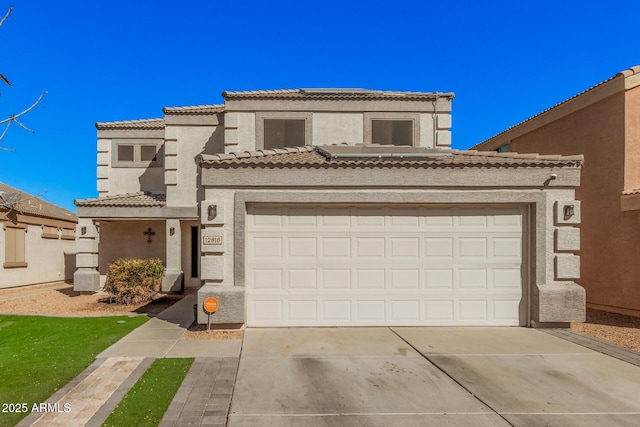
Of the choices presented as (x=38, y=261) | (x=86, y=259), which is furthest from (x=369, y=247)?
(x=38, y=261)

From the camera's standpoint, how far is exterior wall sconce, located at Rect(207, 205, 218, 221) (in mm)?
8008

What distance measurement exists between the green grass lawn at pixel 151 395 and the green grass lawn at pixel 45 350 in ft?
3.42

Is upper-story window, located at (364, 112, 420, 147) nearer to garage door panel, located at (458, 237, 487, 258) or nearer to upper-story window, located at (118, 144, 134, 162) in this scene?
garage door panel, located at (458, 237, 487, 258)

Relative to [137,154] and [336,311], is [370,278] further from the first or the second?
[137,154]

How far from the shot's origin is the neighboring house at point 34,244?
15258mm

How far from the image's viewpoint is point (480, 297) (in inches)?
333

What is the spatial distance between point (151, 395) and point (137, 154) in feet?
46.4

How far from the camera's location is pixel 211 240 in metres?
8.02

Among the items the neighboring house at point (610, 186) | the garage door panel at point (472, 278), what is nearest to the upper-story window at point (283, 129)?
the garage door panel at point (472, 278)

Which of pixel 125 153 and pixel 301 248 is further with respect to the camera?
pixel 125 153

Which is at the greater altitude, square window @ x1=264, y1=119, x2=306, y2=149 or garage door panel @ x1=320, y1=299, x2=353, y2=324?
square window @ x1=264, y1=119, x2=306, y2=149

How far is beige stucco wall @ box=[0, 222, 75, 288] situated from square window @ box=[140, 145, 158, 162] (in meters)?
5.93

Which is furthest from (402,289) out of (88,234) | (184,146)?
(88,234)

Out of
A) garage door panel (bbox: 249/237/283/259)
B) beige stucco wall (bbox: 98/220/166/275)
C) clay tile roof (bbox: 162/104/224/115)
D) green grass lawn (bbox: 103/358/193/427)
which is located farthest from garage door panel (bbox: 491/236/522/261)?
beige stucco wall (bbox: 98/220/166/275)
